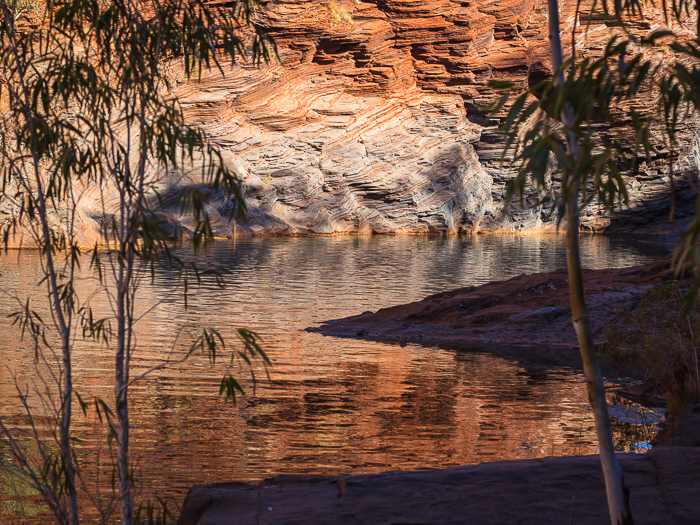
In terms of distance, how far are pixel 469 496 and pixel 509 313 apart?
42.5 feet

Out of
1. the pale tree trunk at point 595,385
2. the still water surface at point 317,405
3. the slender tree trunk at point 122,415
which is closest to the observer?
the pale tree trunk at point 595,385

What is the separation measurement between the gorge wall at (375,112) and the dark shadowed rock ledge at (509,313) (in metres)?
35.7

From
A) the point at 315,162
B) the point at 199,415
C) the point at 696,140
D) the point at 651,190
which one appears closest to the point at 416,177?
the point at 315,162

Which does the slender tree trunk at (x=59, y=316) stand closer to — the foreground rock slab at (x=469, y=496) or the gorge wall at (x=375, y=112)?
the foreground rock slab at (x=469, y=496)

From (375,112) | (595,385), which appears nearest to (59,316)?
(595,385)

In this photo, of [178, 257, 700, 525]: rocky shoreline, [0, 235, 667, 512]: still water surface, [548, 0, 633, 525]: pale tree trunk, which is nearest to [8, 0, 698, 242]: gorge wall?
[0, 235, 667, 512]: still water surface

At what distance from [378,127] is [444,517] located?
5814cm

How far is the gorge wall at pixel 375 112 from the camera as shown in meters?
55.7

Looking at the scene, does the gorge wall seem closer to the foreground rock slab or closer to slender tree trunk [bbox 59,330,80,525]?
the foreground rock slab

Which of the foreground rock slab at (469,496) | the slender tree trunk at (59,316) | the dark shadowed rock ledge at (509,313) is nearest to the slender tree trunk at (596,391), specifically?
the foreground rock slab at (469,496)

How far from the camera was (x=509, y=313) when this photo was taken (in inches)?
685

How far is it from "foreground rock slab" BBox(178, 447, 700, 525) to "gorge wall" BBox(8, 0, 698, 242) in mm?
47881

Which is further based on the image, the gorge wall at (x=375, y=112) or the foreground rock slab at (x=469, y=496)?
the gorge wall at (x=375, y=112)

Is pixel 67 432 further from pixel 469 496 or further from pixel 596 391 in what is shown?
pixel 596 391
